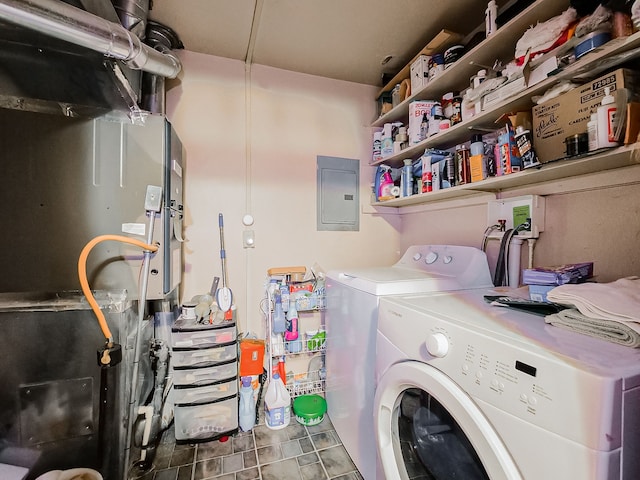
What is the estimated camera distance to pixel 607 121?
799 millimetres

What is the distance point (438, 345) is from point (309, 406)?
4.09 feet

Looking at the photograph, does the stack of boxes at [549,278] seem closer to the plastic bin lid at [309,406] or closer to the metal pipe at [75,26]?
the plastic bin lid at [309,406]

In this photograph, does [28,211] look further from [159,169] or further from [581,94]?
[581,94]

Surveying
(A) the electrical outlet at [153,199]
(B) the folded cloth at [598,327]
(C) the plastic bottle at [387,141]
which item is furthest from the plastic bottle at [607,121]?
(A) the electrical outlet at [153,199]

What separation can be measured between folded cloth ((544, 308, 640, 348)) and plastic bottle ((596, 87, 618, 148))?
0.52 metres

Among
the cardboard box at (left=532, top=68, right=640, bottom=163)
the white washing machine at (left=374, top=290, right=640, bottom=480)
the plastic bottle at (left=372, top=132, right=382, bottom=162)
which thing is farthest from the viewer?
the plastic bottle at (left=372, top=132, right=382, bottom=162)

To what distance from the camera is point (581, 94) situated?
87 centimetres

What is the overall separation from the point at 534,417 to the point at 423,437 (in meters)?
0.48

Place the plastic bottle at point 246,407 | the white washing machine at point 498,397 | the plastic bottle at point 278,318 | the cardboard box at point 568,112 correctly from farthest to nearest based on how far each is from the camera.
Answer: the plastic bottle at point 278,318
the plastic bottle at point 246,407
the cardboard box at point 568,112
the white washing machine at point 498,397

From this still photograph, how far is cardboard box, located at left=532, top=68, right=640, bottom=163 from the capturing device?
81cm

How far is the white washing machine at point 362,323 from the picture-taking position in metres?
1.11

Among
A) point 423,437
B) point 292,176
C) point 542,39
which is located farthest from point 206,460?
point 542,39

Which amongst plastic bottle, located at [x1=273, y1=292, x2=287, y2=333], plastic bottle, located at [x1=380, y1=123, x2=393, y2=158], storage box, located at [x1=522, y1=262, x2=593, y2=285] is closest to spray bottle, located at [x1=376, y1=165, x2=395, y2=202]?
plastic bottle, located at [x1=380, y1=123, x2=393, y2=158]

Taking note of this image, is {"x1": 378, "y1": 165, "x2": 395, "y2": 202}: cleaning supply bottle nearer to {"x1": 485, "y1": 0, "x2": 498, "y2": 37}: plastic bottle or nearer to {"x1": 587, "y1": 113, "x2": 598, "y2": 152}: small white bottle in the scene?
{"x1": 485, "y1": 0, "x2": 498, "y2": 37}: plastic bottle
